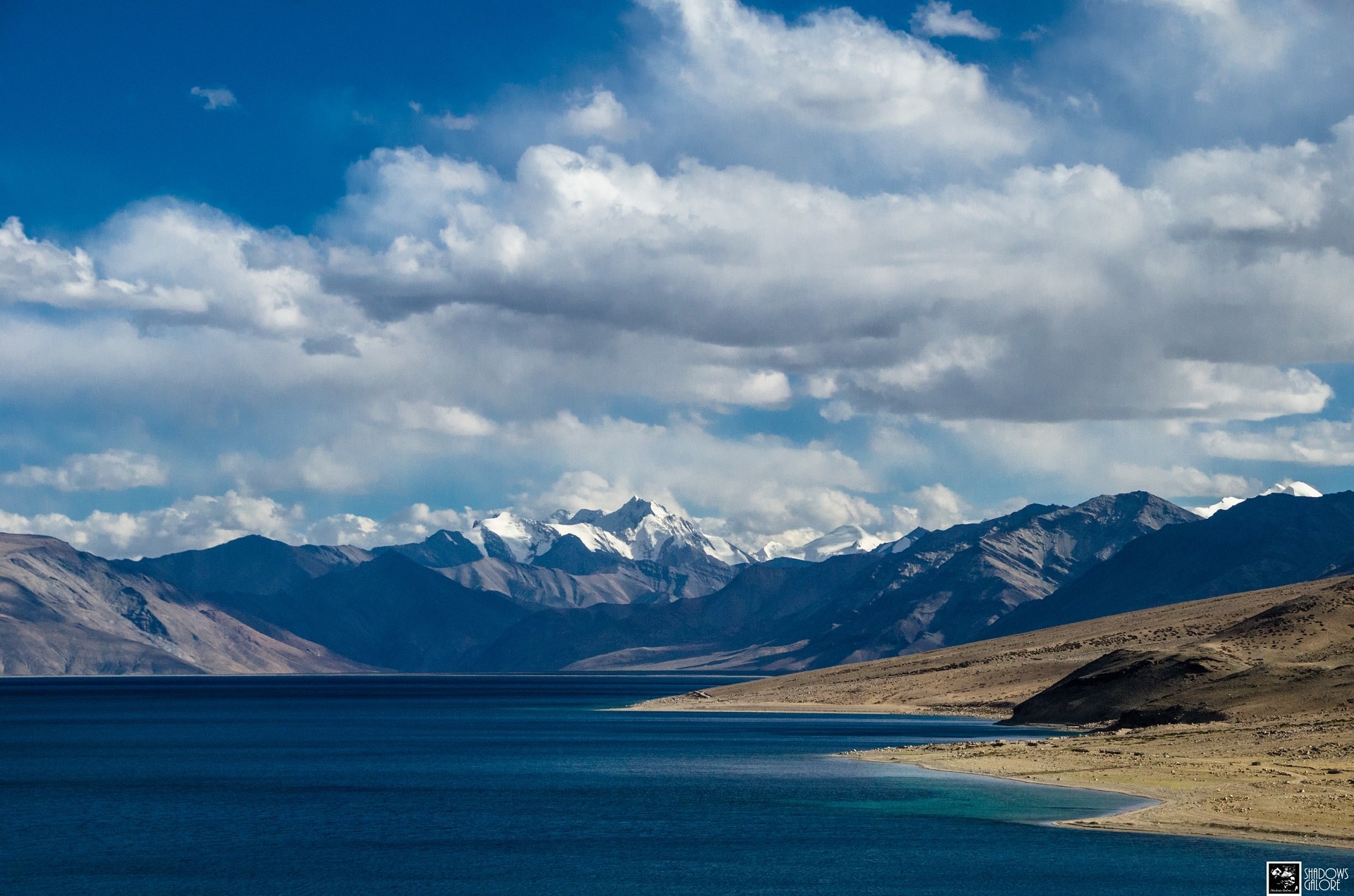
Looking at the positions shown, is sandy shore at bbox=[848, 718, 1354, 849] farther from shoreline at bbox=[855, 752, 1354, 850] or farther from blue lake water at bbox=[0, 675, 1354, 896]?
blue lake water at bbox=[0, 675, 1354, 896]

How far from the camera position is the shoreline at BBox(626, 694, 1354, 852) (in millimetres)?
81438

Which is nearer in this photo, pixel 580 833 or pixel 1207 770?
pixel 580 833

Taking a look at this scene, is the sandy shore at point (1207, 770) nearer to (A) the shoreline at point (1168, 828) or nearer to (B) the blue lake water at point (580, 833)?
(A) the shoreline at point (1168, 828)

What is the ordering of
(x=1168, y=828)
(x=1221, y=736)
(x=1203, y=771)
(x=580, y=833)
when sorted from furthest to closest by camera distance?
(x=1221, y=736), (x=1203, y=771), (x=580, y=833), (x=1168, y=828)

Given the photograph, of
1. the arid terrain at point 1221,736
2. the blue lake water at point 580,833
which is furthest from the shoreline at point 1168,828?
the blue lake water at point 580,833

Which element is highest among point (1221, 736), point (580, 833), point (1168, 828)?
point (1221, 736)

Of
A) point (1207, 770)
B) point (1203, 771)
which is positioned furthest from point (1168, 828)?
point (1207, 770)

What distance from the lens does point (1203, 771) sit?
10688cm

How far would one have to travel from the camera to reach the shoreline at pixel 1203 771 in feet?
267

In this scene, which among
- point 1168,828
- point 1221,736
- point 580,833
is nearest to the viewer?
point 1168,828

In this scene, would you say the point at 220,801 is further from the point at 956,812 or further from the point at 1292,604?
the point at 1292,604

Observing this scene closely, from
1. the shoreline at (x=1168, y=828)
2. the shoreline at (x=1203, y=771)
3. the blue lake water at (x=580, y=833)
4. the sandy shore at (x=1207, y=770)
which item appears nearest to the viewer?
the blue lake water at (x=580, y=833)

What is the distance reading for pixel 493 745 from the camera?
583 feet

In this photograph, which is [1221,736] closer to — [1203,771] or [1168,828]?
[1203,771]
